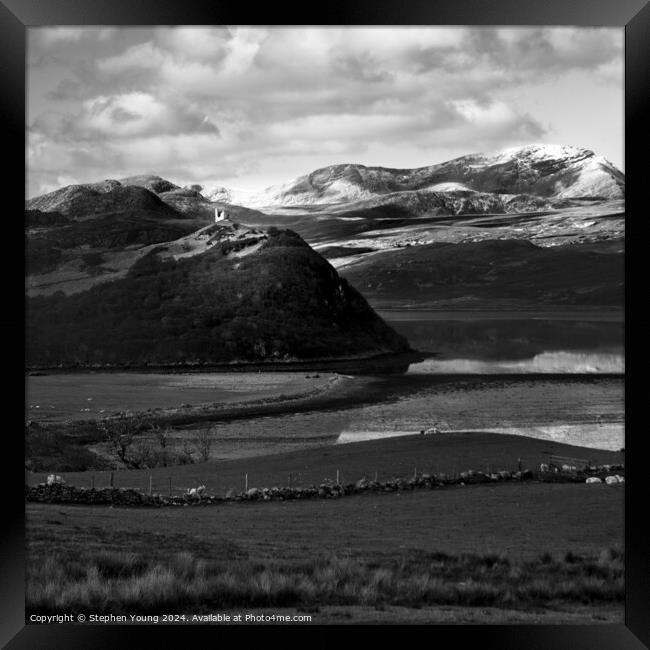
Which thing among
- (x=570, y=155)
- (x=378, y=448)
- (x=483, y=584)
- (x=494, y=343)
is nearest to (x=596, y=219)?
(x=570, y=155)

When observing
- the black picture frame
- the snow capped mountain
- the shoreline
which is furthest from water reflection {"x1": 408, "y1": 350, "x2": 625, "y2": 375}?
the black picture frame

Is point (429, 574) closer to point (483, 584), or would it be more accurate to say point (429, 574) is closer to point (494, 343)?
point (483, 584)

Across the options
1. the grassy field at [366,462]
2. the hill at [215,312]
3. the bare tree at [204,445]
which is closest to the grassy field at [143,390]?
the hill at [215,312]

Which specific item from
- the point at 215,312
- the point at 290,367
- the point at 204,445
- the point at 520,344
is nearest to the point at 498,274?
the point at 520,344

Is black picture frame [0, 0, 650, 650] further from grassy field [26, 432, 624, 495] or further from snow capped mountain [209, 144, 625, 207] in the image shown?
grassy field [26, 432, 624, 495]

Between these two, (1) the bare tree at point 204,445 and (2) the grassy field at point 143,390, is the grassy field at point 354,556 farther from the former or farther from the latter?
(2) the grassy field at point 143,390

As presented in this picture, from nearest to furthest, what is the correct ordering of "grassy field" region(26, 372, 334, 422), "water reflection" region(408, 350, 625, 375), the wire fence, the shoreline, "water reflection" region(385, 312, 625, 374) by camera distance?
the wire fence < "grassy field" region(26, 372, 334, 422) < "water reflection" region(408, 350, 625, 375) < "water reflection" region(385, 312, 625, 374) < the shoreline
